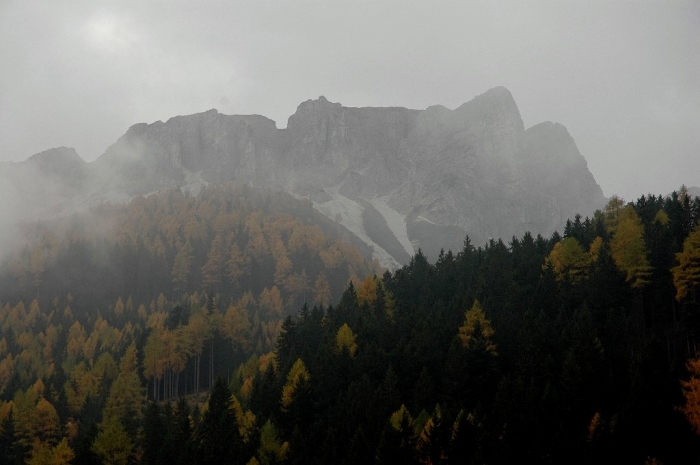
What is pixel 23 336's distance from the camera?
119 m

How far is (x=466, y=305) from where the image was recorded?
71250mm

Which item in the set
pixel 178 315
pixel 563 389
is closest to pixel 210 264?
pixel 178 315

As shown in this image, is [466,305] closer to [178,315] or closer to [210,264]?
[178,315]

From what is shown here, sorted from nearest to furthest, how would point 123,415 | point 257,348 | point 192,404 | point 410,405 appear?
point 410,405 → point 123,415 → point 192,404 → point 257,348

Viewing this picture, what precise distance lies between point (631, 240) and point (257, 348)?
204 feet

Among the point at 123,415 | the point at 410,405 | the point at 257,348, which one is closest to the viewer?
the point at 410,405

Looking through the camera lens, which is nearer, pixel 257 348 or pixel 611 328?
pixel 611 328

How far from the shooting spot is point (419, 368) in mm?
61531

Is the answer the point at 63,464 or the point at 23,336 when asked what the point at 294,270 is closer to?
the point at 23,336

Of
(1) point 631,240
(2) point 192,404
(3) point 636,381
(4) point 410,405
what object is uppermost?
(1) point 631,240

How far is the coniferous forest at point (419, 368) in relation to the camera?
44.9 m

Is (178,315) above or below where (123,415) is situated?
above

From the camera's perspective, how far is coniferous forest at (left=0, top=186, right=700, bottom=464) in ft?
147

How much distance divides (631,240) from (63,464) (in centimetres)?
6346
